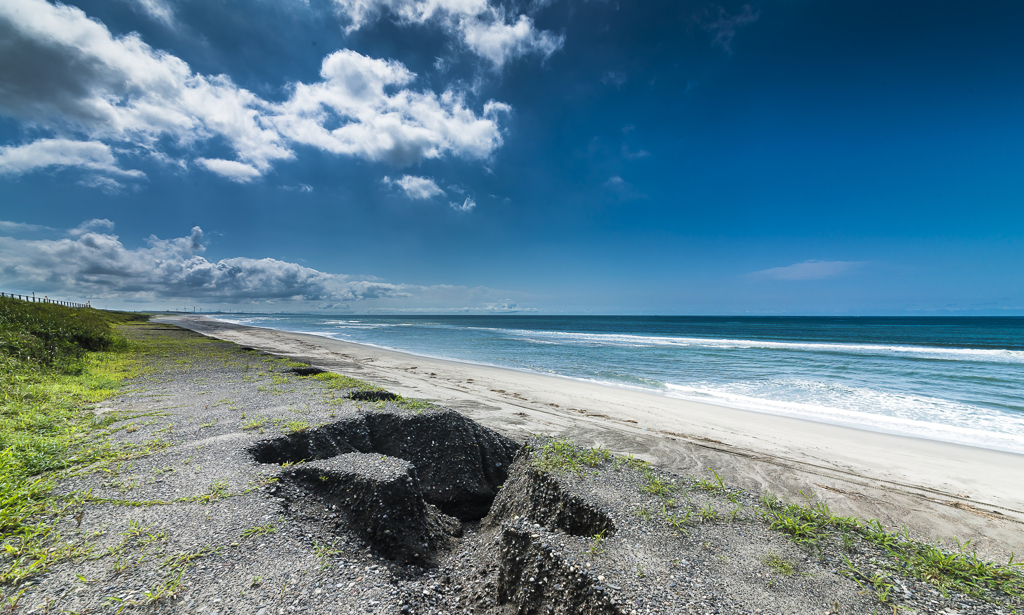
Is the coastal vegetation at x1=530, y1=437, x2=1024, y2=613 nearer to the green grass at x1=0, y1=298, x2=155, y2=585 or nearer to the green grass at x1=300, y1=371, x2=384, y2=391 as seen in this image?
the green grass at x1=0, y1=298, x2=155, y2=585

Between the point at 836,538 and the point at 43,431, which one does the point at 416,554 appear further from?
the point at 43,431

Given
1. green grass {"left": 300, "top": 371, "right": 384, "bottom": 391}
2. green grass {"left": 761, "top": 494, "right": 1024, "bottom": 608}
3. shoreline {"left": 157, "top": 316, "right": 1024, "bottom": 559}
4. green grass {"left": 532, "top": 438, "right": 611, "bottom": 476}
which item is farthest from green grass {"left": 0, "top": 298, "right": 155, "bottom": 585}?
shoreline {"left": 157, "top": 316, "right": 1024, "bottom": 559}

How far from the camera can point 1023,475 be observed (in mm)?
7848

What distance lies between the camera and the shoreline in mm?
6141

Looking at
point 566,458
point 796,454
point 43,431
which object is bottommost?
point 796,454

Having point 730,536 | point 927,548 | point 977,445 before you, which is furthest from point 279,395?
point 977,445

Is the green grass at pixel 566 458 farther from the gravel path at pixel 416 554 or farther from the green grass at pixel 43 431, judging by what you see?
the green grass at pixel 43 431

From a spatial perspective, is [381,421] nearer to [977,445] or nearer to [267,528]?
[267,528]

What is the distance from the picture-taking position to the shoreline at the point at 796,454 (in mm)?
6141

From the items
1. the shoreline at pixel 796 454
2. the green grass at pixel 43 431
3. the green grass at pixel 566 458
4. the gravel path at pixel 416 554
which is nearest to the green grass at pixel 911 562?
the gravel path at pixel 416 554

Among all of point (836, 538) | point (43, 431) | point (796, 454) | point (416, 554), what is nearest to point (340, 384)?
point (43, 431)

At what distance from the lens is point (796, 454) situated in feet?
28.4

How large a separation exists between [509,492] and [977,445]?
42.9ft

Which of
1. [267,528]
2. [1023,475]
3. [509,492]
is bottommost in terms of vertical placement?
[1023,475]
